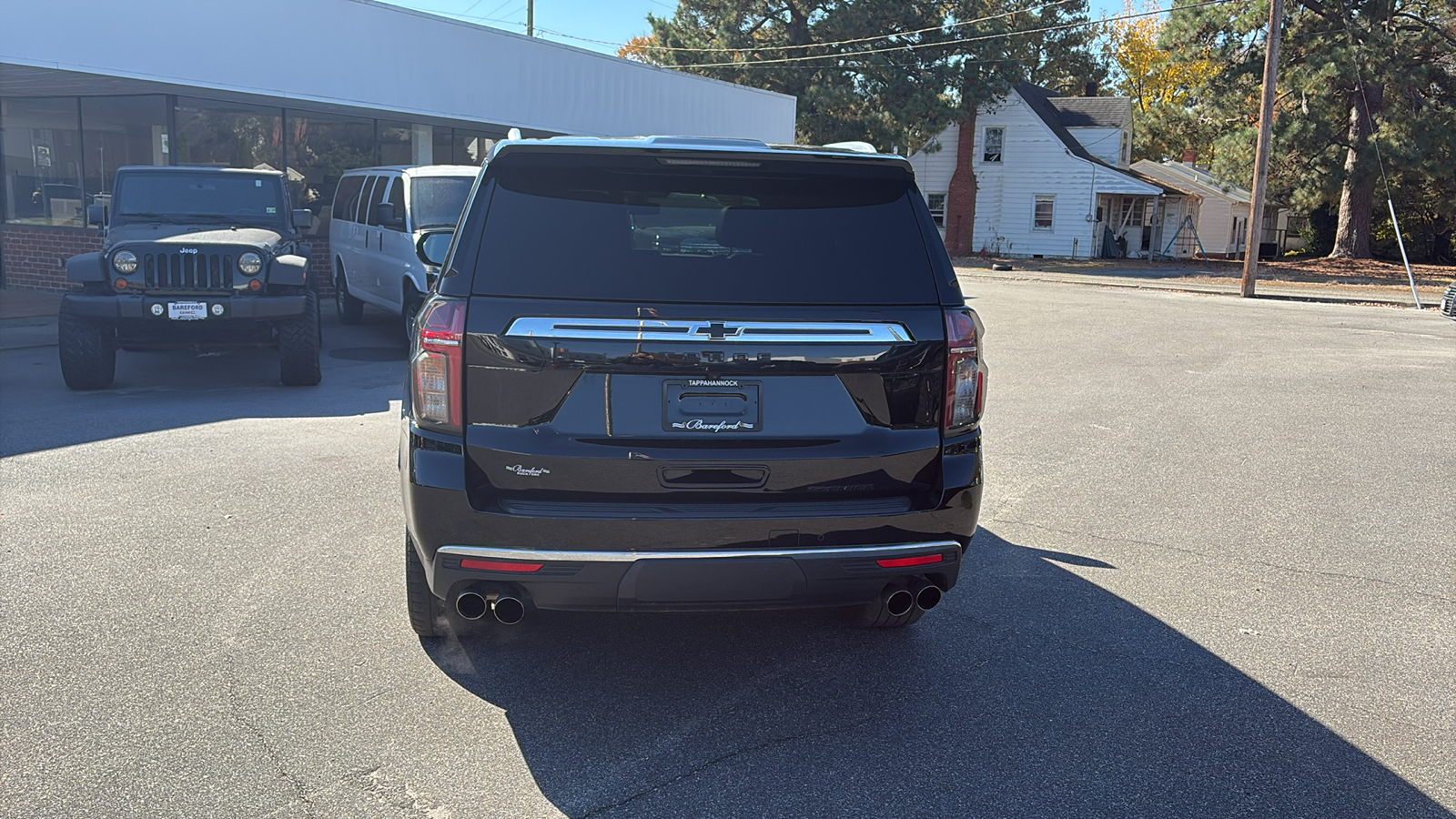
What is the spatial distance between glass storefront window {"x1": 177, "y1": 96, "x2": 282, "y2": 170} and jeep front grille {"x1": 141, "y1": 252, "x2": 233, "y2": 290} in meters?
8.62

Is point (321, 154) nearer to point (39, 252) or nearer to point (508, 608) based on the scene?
point (39, 252)

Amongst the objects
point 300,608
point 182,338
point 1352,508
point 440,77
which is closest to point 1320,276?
point 440,77

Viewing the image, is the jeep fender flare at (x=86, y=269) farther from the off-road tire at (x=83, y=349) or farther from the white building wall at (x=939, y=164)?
the white building wall at (x=939, y=164)

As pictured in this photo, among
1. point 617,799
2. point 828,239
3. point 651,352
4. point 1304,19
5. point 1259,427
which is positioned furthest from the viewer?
point 1304,19

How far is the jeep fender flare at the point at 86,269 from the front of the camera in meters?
10.3

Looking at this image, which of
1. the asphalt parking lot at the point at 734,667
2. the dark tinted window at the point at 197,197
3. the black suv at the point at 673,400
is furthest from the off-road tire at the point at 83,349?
the black suv at the point at 673,400

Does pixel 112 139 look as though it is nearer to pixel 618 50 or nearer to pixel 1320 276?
pixel 1320 276

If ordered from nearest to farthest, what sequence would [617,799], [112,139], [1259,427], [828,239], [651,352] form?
[617,799] < [651,352] < [828,239] < [1259,427] < [112,139]

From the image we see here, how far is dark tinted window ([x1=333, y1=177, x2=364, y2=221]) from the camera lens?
50.4 feet

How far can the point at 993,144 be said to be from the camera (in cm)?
4809

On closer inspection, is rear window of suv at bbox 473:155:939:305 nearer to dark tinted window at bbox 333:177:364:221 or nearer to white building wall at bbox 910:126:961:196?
dark tinted window at bbox 333:177:364:221

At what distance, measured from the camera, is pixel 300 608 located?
16.5 feet

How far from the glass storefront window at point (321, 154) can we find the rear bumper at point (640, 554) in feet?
57.6

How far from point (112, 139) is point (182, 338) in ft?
35.1
